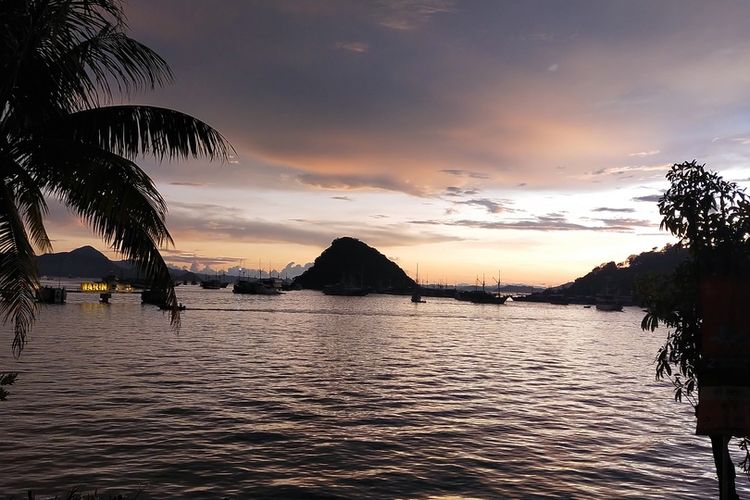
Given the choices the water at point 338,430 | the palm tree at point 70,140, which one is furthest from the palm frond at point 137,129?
the water at point 338,430

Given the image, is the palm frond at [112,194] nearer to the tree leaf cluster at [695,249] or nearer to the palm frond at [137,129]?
the palm frond at [137,129]

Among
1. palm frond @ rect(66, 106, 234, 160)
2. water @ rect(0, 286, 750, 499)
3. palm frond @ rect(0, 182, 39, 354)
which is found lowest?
water @ rect(0, 286, 750, 499)

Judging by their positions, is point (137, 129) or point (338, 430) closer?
point (137, 129)

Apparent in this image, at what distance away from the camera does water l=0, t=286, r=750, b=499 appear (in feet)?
44.5

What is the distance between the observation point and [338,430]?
62.6 ft

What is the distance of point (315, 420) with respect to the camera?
20562 millimetres

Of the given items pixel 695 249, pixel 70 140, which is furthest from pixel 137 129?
pixel 695 249

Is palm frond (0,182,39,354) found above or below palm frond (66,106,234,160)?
below

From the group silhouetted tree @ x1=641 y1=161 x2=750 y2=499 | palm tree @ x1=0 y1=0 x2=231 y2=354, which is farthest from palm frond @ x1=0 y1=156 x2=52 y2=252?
silhouetted tree @ x1=641 y1=161 x2=750 y2=499

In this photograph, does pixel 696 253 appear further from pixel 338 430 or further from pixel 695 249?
pixel 338 430

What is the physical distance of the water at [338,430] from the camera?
13.6 metres

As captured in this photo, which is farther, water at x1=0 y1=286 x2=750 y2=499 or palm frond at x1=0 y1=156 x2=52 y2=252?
water at x1=0 y1=286 x2=750 y2=499

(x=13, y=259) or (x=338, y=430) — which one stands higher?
(x=13, y=259)

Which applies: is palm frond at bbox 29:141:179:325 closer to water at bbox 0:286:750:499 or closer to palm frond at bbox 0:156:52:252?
palm frond at bbox 0:156:52:252
